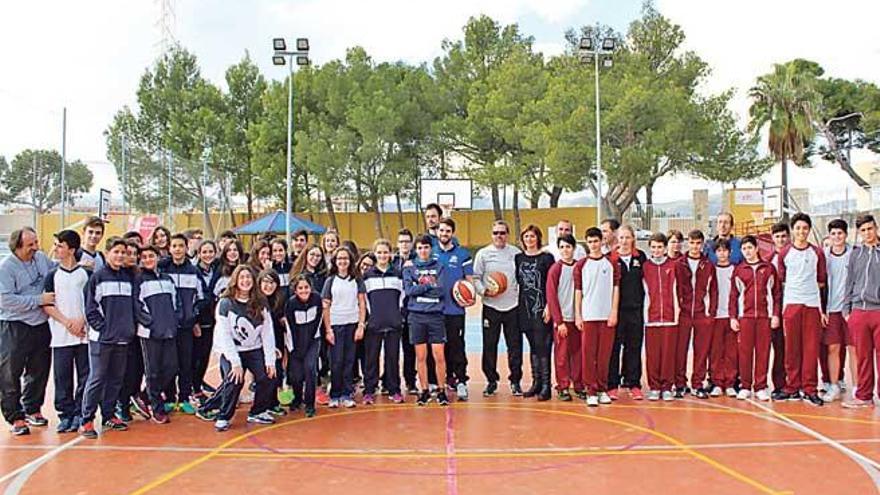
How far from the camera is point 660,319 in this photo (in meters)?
7.11

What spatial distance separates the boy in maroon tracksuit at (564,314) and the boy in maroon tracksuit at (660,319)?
693 millimetres

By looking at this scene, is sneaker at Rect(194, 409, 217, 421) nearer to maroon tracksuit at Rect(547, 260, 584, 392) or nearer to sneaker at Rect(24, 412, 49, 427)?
sneaker at Rect(24, 412, 49, 427)

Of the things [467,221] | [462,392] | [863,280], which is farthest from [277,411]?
[467,221]

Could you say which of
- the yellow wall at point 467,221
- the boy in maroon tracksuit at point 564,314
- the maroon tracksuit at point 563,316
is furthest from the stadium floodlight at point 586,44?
the maroon tracksuit at point 563,316

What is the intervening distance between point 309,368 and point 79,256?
6.95 feet

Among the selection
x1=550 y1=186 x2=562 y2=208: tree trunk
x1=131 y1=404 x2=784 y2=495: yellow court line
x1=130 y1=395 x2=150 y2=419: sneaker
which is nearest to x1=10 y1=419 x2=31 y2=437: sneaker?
x1=130 y1=395 x2=150 y2=419: sneaker

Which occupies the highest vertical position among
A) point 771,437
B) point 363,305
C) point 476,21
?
point 476,21

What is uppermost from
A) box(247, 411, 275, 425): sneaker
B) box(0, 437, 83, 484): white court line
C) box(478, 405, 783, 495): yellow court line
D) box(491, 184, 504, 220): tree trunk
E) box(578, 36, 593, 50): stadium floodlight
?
box(578, 36, 593, 50): stadium floodlight

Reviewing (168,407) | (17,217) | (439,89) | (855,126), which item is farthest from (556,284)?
(855,126)

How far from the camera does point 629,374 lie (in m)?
7.28

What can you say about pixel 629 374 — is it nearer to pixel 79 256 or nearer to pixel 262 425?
pixel 262 425

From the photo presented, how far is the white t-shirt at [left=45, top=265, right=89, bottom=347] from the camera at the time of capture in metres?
5.86

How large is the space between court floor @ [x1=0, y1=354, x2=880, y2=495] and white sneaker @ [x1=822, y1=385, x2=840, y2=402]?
A: 37cm

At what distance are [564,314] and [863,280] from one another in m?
2.66
